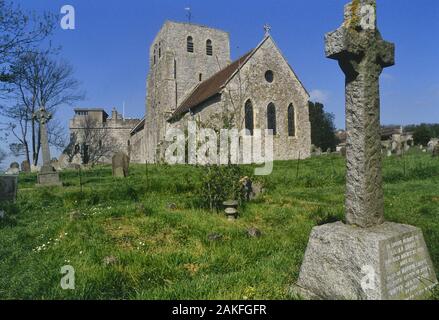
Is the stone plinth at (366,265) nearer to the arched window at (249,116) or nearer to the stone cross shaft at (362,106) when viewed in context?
the stone cross shaft at (362,106)

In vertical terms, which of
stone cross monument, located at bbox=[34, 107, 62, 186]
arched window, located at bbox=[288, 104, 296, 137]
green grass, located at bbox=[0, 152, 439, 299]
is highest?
arched window, located at bbox=[288, 104, 296, 137]

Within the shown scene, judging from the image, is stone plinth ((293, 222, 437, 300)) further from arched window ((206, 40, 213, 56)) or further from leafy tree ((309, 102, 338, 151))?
leafy tree ((309, 102, 338, 151))

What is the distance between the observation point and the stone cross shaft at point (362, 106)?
346 centimetres

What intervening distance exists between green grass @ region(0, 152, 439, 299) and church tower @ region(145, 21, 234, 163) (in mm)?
22760

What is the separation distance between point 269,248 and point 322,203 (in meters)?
4.18

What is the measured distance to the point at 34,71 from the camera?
31.9 m

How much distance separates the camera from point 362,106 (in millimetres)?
3492

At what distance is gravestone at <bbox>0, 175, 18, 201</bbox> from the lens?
944 centimetres

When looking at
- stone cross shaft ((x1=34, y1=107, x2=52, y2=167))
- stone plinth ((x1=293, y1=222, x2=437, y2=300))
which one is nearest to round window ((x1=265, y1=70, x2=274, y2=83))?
stone cross shaft ((x1=34, y1=107, x2=52, y2=167))

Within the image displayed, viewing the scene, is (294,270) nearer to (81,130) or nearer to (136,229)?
(136,229)

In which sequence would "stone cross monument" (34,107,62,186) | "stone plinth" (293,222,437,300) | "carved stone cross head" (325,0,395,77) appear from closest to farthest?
1. "stone plinth" (293,222,437,300)
2. "carved stone cross head" (325,0,395,77)
3. "stone cross monument" (34,107,62,186)

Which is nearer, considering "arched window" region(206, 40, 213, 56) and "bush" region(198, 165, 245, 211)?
"bush" region(198, 165, 245, 211)

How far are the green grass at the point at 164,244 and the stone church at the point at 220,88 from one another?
715 cm

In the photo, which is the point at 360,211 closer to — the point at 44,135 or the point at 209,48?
A: the point at 44,135
